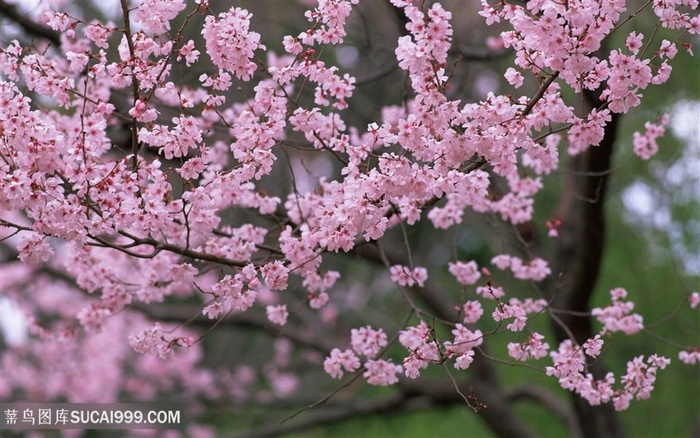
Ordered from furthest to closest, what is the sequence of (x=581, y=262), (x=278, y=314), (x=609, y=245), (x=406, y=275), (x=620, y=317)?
(x=609, y=245)
(x=581, y=262)
(x=620, y=317)
(x=278, y=314)
(x=406, y=275)

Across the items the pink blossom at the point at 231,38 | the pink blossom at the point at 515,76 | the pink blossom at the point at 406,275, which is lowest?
the pink blossom at the point at 406,275

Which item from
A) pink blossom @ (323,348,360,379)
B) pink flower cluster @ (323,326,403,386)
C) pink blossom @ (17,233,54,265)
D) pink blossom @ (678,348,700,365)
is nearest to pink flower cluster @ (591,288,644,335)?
pink blossom @ (678,348,700,365)

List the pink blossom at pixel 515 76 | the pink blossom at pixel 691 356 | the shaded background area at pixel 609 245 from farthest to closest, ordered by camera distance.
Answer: the shaded background area at pixel 609 245
the pink blossom at pixel 691 356
the pink blossom at pixel 515 76

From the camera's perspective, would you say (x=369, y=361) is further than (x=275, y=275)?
Yes

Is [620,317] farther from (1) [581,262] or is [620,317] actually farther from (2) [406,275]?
(1) [581,262]

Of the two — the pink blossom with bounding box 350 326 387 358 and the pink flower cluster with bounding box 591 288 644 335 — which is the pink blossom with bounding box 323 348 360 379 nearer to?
the pink blossom with bounding box 350 326 387 358

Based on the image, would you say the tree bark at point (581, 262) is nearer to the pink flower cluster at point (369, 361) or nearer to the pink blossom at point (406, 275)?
the pink blossom at point (406, 275)


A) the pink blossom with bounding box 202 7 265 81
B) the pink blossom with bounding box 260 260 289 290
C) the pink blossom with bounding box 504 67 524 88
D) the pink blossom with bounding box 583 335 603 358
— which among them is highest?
the pink blossom with bounding box 202 7 265 81

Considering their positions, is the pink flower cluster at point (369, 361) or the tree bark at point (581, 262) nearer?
the pink flower cluster at point (369, 361)

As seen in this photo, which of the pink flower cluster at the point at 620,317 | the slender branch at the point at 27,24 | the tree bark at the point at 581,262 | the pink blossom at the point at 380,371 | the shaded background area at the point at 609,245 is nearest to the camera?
the pink blossom at the point at 380,371

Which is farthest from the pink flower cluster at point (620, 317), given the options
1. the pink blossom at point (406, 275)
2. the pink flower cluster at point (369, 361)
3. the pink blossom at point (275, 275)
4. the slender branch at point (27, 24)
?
the slender branch at point (27, 24)

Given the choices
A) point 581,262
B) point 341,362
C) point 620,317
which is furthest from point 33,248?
point 581,262

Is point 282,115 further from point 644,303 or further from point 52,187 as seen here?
point 644,303

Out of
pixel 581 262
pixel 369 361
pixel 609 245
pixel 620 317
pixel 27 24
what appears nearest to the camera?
pixel 369 361
